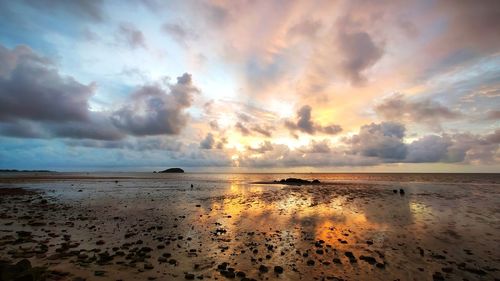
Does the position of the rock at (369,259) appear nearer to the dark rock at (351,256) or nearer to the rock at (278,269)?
the dark rock at (351,256)

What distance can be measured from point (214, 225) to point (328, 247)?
1043 cm

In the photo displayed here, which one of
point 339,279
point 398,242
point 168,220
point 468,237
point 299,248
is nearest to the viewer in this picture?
point 339,279

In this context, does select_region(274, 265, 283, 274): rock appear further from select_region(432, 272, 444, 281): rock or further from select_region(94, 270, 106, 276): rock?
select_region(94, 270, 106, 276): rock

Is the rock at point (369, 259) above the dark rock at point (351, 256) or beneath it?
beneath

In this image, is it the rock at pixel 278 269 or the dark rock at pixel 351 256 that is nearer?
the rock at pixel 278 269

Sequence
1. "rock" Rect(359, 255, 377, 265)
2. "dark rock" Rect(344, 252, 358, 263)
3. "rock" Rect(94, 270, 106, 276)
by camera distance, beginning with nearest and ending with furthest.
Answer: "rock" Rect(94, 270, 106, 276), "rock" Rect(359, 255, 377, 265), "dark rock" Rect(344, 252, 358, 263)

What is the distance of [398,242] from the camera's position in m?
18.6

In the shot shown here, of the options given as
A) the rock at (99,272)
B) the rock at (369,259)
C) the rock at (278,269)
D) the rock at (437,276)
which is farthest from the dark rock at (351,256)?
the rock at (99,272)

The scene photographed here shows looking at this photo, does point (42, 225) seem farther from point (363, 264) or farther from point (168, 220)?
point (363, 264)

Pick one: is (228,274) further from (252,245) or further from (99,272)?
(99,272)

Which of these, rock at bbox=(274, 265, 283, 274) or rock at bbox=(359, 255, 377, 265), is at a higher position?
rock at bbox=(274, 265, 283, 274)

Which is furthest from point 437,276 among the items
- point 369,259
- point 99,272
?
point 99,272

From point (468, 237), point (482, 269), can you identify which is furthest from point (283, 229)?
point (468, 237)

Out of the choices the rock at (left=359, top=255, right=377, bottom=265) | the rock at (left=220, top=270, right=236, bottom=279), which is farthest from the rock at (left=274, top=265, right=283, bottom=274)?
the rock at (left=359, top=255, right=377, bottom=265)
